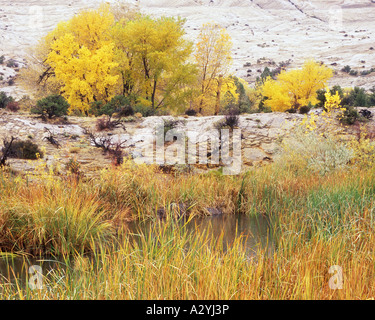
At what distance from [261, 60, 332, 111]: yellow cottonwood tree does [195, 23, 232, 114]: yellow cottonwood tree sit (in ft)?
12.2

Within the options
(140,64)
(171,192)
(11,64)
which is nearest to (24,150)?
(171,192)

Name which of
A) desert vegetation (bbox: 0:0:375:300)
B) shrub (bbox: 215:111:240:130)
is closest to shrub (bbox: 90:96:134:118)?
desert vegetation (bbox: 0:0:375:300)

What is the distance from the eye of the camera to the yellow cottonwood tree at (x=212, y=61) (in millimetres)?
17969

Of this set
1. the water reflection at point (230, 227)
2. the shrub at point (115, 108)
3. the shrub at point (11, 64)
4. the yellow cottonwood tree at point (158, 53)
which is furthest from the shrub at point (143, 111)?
the shrub at point (11, 64)

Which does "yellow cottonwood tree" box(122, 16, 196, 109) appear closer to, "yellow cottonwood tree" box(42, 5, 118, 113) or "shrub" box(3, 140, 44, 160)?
"yellow cottonwood tree" box(42, 5, 118, 113)

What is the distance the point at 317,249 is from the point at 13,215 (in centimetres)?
359

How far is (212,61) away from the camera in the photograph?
18516mm

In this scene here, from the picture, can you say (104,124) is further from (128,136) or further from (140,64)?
(140,64)

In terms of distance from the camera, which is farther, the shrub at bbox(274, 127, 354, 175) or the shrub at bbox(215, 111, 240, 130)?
the shrub at bbox(215, 111, 240, 130)

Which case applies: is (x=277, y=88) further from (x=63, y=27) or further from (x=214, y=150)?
(x=63, y=27)

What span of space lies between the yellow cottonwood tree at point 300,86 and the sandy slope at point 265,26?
30.9m

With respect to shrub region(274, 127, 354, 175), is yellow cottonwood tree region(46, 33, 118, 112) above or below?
above

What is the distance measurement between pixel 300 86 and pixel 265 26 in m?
82.4

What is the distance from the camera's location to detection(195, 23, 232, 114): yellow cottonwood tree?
17969mm
